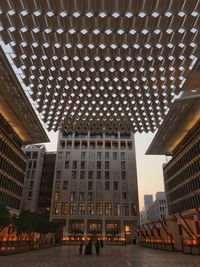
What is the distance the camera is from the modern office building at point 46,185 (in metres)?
79.6

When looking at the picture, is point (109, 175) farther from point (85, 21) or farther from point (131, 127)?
point (85, 21)

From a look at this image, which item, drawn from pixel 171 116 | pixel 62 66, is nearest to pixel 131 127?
pixel 171 116

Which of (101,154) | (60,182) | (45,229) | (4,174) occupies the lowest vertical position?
(45,229)

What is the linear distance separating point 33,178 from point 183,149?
1969 inches

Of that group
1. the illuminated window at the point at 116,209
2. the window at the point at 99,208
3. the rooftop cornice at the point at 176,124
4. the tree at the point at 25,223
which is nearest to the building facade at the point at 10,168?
the tree at the point at 25,223

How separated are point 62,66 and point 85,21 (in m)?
6.44

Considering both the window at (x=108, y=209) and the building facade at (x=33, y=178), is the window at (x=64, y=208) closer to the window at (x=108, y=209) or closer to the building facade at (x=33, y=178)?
the window at (x=108, y=209)

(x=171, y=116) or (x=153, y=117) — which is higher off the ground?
(x=171, y=116)

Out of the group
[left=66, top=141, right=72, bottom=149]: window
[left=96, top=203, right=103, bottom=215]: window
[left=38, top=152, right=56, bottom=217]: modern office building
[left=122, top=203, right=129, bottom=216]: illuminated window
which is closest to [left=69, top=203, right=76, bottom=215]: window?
[left=96, top=203, right=103, bottom=215]: window

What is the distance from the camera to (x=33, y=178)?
7719 centimetres

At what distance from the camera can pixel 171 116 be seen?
131 ft

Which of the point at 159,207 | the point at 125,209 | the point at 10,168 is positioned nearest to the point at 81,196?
the point at 125,209

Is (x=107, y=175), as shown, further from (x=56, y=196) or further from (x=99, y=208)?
(x=56, y=196)

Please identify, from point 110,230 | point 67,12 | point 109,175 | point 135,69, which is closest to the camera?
point 67,12
